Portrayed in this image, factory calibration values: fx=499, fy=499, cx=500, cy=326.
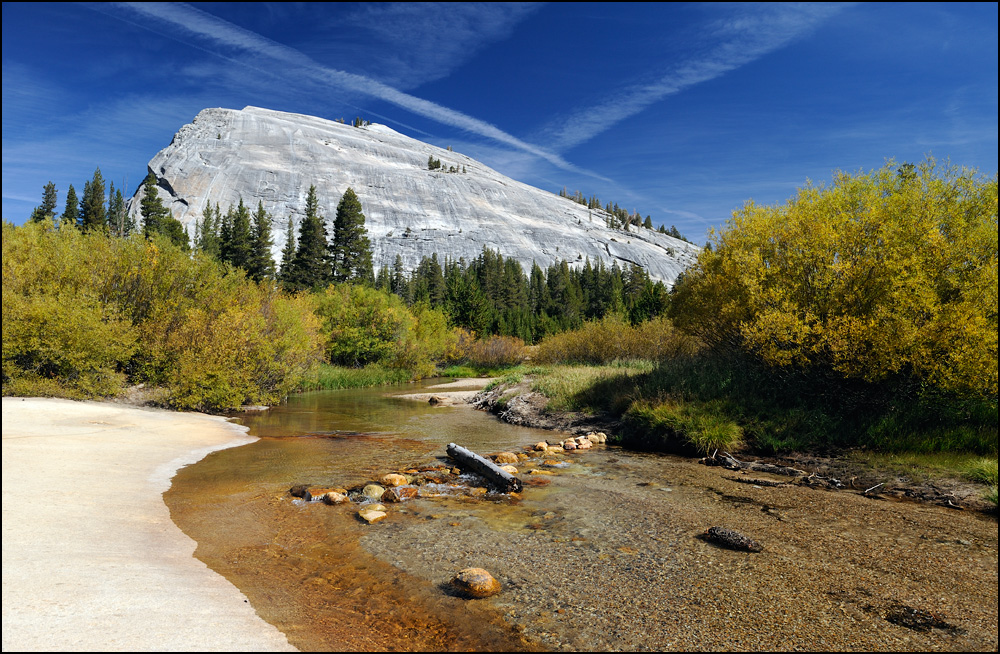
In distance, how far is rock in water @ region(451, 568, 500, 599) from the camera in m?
5.77

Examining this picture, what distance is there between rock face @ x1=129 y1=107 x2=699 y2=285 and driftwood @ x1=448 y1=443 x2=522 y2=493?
14003 cm

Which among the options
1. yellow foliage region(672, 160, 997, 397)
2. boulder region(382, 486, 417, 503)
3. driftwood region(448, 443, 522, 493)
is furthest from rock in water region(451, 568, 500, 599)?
yellow foliage region(672, 160, 997, 397)

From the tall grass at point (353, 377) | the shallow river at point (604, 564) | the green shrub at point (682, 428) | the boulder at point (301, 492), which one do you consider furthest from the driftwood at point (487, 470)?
the tall grass at point (353, 377)

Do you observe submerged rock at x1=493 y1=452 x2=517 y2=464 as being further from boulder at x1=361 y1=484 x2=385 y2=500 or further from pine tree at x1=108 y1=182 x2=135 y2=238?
pine tree at x1=108 y1=182 x2=135 y2=238

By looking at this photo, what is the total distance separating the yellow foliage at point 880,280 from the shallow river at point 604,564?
4.24 m

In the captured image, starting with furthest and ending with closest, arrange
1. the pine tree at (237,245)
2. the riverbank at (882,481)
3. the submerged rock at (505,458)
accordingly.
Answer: the pine tree at (237,245)
the submerged rock at (505,458)
the riverbank at (882,481)

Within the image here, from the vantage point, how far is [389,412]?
24250 millimetres

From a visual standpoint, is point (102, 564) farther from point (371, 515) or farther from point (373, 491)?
point (373, 491)

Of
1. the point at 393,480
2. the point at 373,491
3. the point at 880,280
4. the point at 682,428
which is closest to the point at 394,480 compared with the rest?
the point at 393,480

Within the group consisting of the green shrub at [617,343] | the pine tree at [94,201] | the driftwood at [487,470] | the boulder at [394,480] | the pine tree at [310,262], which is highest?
the pine tree at [94,201]

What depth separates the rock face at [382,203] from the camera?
159000mm

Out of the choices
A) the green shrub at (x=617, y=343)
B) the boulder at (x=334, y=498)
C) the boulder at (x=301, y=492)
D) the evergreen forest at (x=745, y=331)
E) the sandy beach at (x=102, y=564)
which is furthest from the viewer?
the green shrub at (x=617, y=343)

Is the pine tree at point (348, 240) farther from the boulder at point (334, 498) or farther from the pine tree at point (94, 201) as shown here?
the boulder at point (334, 498)

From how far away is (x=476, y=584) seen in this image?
580cm
